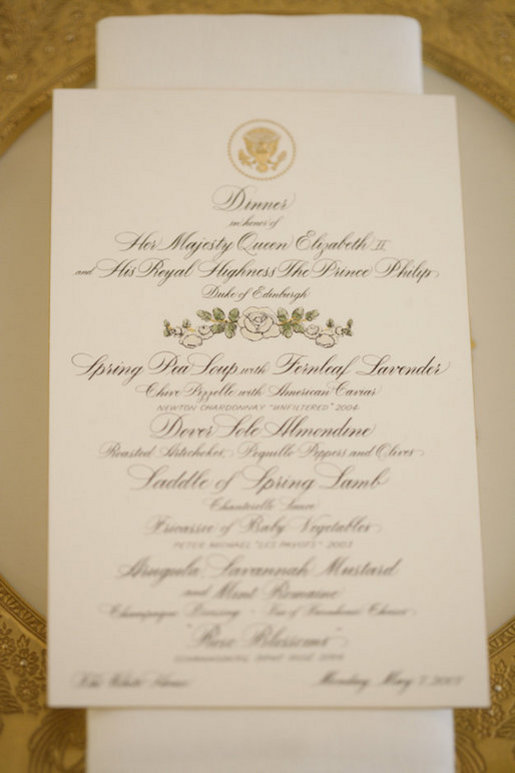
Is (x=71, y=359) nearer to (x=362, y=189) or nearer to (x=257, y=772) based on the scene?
(x=362, y=189)

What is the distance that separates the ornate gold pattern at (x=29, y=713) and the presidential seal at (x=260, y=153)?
105 centimetres

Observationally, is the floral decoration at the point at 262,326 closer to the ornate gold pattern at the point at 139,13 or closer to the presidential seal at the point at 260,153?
the presidential seal at the point at 260,153

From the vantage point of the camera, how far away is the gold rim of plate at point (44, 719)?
123 centimetres

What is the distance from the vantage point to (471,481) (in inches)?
46.2

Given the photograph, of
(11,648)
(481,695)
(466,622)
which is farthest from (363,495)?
(11,648)

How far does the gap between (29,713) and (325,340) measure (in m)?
0.99

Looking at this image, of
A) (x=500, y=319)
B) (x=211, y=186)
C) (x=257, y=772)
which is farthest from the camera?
(x=500, y=319)

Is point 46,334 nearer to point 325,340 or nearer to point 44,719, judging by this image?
point 325,340

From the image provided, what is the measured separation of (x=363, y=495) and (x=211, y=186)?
2.29 ft

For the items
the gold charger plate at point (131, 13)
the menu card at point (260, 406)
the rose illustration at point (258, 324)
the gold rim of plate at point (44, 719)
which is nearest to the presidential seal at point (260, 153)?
the menu card at point (260, 406)

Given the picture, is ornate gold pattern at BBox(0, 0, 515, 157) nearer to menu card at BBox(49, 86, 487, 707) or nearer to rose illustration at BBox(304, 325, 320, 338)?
menu card at BBox(49, 86, 487, 707)

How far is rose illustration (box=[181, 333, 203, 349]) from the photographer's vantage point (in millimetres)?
1190

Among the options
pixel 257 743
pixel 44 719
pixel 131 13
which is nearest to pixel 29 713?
pixel 44 719

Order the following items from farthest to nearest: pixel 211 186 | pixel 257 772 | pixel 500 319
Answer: pixel 500 319
pixel 211 186
pixel 257 772
